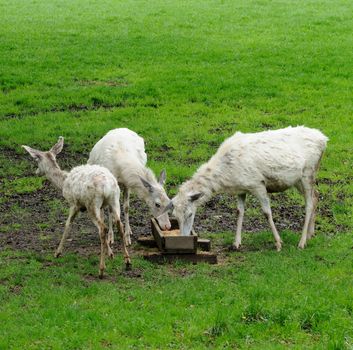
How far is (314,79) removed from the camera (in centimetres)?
2292

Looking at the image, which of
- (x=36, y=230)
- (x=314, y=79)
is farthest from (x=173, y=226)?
(x=314, y=79)

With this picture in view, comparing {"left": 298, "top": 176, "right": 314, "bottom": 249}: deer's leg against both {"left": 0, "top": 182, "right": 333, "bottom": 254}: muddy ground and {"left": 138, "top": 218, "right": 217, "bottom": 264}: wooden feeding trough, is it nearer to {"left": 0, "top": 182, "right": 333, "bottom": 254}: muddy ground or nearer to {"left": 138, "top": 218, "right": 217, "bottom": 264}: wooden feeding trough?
{"left": 0, "top": 182, "right": 333, "bottom": 254}: muddy ground

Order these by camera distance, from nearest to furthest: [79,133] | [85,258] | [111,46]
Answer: [85,258] → [79,133] → [111,46]

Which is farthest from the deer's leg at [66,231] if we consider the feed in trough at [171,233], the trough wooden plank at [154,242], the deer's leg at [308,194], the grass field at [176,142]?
the deer's leg at [308,194]

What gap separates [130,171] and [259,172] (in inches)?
79.3

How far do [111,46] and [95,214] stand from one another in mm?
15974

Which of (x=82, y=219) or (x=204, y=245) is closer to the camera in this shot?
(x=204, y=245)

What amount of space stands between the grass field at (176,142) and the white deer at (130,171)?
801mm

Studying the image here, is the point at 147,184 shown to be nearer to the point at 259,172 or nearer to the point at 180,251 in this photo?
the point at 180,251

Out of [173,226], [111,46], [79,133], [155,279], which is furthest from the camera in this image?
[111,46]

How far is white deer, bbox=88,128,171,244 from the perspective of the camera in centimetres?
1244

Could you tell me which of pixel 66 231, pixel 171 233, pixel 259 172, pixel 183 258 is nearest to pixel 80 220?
pixel 66 231

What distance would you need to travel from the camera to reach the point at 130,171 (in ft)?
41.7

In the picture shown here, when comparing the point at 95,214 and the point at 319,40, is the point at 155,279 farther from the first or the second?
the point at 319,40
